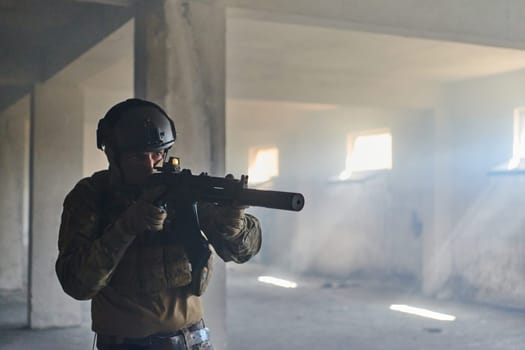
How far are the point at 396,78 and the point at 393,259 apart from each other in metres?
2.58

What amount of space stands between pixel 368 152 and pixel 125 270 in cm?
819

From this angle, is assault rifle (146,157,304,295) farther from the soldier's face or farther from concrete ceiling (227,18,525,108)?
concrete ceiling (227,18,525,108)

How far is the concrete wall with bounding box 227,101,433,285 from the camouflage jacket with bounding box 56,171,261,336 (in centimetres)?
665

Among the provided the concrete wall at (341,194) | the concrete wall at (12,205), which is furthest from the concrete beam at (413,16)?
the concrete wall at (12,205)

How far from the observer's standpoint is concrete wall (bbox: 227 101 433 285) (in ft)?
27.7

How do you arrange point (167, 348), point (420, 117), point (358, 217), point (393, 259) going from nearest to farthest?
point (167, 348)
point (420, 117)
point (393, 259)
point (358, 217)

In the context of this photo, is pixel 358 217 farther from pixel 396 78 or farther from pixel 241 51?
pixel 241 51

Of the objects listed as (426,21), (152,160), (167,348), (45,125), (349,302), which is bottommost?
(349,302)

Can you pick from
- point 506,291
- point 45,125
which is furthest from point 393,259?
point 45,125

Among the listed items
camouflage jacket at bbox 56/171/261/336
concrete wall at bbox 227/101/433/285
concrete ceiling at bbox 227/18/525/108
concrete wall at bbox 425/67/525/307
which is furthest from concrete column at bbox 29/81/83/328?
camouflage jacket at bbox 56/171/261/336

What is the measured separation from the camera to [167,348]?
5.68 ft

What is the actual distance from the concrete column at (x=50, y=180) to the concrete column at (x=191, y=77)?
269 centimetres

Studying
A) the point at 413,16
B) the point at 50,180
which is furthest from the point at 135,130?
the point at 50,180

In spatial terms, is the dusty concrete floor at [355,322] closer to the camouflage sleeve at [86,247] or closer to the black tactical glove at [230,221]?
the black tactical glove at [230,221]
